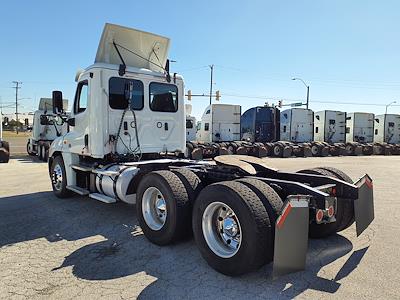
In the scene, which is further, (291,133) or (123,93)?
(291,133)

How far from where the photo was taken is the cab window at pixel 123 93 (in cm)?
691

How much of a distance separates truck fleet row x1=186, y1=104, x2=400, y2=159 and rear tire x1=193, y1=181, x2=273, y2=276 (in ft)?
49.1

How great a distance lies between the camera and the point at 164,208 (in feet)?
16.3

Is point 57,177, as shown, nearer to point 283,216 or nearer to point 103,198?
point 103,198

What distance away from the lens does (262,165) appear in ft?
16.9

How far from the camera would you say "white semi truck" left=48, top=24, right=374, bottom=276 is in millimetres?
3559

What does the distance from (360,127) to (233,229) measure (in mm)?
30279

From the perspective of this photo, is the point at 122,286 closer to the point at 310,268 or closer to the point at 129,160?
the point at 310,268

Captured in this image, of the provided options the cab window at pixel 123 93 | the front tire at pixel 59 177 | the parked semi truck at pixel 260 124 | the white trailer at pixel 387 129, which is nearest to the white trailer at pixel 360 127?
the white trailer at pixel 387 129

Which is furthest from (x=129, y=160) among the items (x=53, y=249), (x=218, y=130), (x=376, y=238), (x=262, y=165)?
(x=218, y=130)

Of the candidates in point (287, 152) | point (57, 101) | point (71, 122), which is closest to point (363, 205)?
point (71, 122)

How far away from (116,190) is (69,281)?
7.92ft

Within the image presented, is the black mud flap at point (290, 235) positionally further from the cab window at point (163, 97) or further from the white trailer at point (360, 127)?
the white trailer at point (360, 127)

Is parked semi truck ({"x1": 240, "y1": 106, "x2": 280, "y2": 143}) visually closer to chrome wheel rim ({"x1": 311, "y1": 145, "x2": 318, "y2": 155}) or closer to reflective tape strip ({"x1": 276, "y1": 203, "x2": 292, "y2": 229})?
chrome wheel rim ({"x1": 311, "y1": 145, "x2": 318, "y2": 155})
